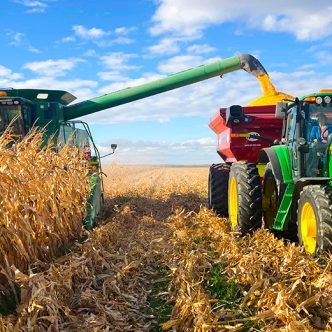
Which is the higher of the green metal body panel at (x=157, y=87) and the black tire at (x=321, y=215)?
the green metal body panel at (x=157, y=87)

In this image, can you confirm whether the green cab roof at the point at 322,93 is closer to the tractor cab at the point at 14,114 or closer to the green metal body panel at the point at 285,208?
the green metal body panel at the point at 285,208

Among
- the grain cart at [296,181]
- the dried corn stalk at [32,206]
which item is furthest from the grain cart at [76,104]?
the grain cart at [296,181]

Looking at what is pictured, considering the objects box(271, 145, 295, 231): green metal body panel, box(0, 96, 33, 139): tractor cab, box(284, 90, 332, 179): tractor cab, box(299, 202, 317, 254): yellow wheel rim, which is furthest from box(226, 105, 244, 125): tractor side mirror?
box(0, 96, 33, 139): tractor cab

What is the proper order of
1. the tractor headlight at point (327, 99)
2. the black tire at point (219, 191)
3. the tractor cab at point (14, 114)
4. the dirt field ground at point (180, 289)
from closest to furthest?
the dirt field ground at point (180, 289) < the tractor headlight at point (327, 99) < the black tire at point (219, 191) < the tractor cab at point (14, 114)

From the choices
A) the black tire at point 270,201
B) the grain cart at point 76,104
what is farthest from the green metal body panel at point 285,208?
the grain cart at point 76,104

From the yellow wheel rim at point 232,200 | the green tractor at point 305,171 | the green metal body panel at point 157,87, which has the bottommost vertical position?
the yellow wheel rim at point 232,200

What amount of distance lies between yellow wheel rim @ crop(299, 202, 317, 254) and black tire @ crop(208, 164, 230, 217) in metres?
3.14

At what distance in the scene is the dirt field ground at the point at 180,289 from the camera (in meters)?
3.27

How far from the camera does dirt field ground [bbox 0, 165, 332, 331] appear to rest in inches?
129

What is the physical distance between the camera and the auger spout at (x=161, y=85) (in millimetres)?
10547

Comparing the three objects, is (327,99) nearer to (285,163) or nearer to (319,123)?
(319,123)

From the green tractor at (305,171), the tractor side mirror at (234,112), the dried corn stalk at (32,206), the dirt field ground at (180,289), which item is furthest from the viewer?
the tractor side mirror at (234,112)

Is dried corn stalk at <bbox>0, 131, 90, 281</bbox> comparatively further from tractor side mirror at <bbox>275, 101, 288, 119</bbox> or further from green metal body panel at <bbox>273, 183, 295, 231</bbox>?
tractor side mirror at <bbox>275, 101, 288, 119</bbox>

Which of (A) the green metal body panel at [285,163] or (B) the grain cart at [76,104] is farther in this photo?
(B) the grain cart at [76,104]
